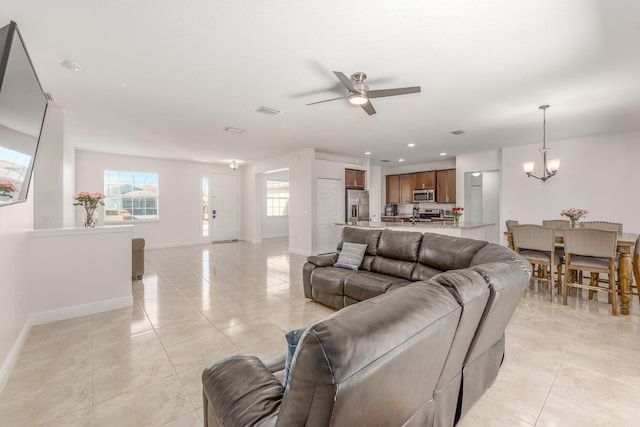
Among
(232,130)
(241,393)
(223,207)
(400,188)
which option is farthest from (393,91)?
(223,207)

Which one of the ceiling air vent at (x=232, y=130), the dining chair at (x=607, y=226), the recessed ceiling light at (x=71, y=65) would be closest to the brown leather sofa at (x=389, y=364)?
the recessed ceiling light at (x=71, y=65)

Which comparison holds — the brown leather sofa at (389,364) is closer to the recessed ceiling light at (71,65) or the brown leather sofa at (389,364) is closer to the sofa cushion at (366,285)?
the sofa cushion at (366,285)

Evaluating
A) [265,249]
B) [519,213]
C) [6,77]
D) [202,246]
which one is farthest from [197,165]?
[519,213]

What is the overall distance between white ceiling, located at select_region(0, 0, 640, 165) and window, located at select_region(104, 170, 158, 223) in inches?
107

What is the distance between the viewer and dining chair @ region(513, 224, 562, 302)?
3.77m

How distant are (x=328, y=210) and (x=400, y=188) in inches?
136

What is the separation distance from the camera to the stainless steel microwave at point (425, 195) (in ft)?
28.2

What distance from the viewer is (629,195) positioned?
17.7 feet

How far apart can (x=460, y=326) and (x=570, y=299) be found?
Answer: 3816mm

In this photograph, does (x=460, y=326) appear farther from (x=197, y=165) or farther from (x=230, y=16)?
(x=197, y=165)

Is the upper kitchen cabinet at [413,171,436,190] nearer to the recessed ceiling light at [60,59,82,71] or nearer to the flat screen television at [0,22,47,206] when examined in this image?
the recessed ceiling light at [60,59,82,71]

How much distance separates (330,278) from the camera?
344 cm

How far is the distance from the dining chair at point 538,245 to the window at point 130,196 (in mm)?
8546

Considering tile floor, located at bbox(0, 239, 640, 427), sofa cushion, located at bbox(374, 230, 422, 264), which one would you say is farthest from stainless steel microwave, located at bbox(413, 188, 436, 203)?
sofa cushion, located at bbox(374, 230, 422, 264)
